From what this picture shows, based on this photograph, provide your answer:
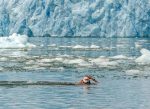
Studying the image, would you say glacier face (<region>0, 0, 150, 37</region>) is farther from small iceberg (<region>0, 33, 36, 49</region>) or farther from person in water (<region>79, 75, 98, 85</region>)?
person in water (<region>79, 75, 98, 85</region>)

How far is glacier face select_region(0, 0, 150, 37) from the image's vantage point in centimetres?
12488

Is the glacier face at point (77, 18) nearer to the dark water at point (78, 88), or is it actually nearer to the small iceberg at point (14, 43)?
the small iceberg at point (14, 43)

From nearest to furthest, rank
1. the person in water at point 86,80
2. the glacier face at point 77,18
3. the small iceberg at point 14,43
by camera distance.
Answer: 1. the person in water at point 86,80
2. the small iceberg at point 14,43
3. the glacier face at point 77,18

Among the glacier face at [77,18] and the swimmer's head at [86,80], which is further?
the glacier face at [77,18]

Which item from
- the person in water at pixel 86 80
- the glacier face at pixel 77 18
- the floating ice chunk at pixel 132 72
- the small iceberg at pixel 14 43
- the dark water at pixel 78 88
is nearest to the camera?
the dark water at pixel 78 88

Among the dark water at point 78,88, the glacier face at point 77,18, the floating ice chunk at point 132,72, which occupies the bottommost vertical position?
the floating ice chunk at point 132,72

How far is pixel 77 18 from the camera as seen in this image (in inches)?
5113

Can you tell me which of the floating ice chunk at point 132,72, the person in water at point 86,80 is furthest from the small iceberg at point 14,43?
the person in water at point 86,80

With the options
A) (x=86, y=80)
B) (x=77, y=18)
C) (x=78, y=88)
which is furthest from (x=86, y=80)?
(x=77, y=18)

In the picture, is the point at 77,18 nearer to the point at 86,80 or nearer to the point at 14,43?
the point at 14,43

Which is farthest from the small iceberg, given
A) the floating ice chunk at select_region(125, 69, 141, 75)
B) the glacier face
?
the floating ice chunk at select_region(125, 69, 141, 75)

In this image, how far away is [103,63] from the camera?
156 feet

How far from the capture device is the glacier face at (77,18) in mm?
124875

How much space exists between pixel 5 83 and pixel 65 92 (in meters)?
5.20
